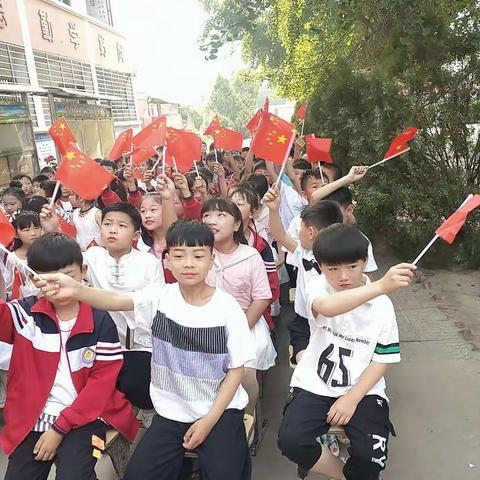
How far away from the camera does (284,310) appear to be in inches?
182

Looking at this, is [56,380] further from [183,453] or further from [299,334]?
[299,334]

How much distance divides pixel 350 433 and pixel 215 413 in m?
0.56

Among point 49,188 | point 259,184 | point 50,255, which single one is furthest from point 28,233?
point 259,184

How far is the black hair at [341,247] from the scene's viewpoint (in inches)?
81.0

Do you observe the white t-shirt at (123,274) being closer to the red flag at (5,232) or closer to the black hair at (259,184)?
the red flag at (5,232)

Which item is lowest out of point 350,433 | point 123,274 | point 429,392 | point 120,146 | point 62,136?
point 429,392

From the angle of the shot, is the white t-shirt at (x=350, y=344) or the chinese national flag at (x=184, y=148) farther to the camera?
the chinese national flag at (x=184, y=148)

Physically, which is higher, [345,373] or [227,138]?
[227,138]

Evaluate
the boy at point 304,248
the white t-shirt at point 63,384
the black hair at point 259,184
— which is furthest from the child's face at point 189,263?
the black hair at point 259,184

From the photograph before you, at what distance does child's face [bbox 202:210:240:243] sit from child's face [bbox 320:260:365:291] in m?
0.85

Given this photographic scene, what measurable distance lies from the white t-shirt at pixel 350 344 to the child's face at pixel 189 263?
480 mm

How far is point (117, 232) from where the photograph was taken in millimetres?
2746

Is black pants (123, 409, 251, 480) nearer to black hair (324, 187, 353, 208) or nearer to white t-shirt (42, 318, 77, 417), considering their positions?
white t-shirt (42, 318, 77, 417)

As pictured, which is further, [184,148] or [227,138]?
[227,138]
